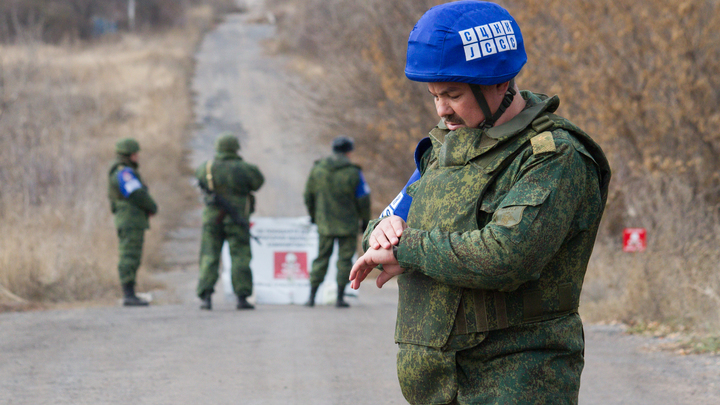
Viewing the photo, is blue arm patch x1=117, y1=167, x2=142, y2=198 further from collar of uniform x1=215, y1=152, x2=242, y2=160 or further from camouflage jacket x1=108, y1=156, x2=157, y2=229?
collar of uniform x1=215, y1=152, x2=242, y2=160

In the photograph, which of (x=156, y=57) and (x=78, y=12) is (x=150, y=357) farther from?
(x=78, y=12)

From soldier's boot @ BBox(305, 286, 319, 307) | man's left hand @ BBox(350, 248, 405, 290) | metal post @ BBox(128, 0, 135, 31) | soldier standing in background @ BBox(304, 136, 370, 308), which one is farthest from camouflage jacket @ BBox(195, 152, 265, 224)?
metal post @ BBox(128, 0, 135, 31)

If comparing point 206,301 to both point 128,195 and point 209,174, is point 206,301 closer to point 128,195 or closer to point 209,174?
point 209,174

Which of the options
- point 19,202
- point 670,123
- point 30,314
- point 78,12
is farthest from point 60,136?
point 78,12

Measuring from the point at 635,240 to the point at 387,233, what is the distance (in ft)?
20.1

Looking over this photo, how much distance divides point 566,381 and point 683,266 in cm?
593

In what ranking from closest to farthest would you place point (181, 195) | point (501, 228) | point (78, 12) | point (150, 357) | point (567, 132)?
1. point (501, 228)
2. point (567, 132)
3. point (150, 357)
4. point (181, 195)
5. point (78, 12)

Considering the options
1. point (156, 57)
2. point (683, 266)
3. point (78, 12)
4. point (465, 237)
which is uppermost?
point (78, 12)

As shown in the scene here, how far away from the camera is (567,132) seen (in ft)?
6.55

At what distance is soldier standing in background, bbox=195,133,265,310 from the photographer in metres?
8.79

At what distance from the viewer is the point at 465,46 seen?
1.95m

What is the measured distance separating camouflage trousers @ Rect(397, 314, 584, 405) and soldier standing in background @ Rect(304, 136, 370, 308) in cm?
697

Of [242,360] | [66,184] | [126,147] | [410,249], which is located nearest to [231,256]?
[126,147]

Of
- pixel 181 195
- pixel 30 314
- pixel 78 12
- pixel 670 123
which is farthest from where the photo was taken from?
pixel 78 12
